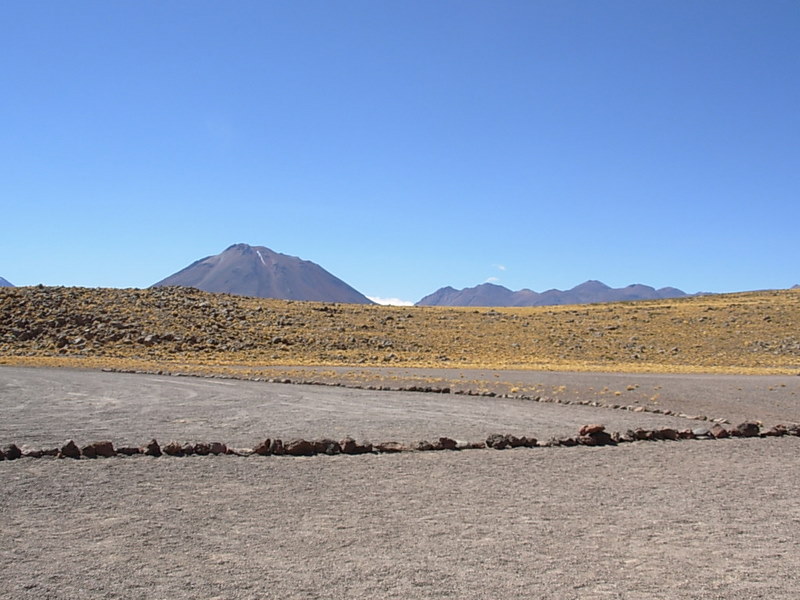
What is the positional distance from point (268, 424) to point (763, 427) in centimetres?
1073

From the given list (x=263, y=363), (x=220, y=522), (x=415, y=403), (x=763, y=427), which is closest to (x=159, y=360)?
(x=263, y=363)

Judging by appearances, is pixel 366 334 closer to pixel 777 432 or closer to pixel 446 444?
pixel 777 432

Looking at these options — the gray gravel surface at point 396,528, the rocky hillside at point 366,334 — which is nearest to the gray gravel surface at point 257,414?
the gray gravel surface at point 396,528

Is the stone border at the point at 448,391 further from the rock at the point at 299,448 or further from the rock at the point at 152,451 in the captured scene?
the rock at the point at 152,451

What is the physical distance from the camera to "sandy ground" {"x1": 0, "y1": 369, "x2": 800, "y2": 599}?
6031mm

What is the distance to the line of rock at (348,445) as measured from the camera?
36.6 feet

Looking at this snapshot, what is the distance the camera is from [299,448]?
39.1ft

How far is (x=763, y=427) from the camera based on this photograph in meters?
16.6

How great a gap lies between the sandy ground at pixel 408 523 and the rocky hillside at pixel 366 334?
2924 centimetres

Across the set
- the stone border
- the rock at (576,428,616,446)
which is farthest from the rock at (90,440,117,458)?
the stone border

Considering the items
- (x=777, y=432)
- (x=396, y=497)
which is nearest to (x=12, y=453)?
(x=396, y=497)

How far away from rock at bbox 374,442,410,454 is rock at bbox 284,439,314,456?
1.14 meters

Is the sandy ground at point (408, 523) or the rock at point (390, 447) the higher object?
the rock at point (390, 447)

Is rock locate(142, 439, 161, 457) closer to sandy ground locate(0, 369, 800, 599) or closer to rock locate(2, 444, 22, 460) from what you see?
sandy ground locate(0, 369, 800, 599)
